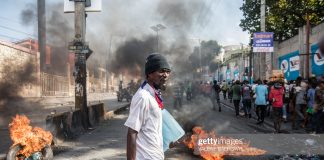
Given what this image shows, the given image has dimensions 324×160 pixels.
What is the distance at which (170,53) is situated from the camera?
32.8 meters

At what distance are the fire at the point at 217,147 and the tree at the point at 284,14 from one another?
728 inches

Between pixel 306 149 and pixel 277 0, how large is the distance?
64.8 feet

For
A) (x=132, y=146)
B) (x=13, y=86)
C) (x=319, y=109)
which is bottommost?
(x=319, y=109)

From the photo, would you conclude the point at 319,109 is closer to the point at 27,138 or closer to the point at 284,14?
the point at 27,138

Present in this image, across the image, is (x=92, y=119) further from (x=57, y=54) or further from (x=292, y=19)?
(x=57, y=54)

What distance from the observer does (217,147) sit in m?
6.80

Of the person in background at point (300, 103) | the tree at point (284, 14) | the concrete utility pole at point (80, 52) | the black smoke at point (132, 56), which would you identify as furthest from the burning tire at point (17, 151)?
the black smoke at point (132, 56)

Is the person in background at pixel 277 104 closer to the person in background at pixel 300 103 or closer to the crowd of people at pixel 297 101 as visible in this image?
the crowd of people at pixel 297 101

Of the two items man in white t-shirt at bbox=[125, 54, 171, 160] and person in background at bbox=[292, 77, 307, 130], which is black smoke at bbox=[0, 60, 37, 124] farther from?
man in white t-shirt at bbox=[125, 54, 171, 160]

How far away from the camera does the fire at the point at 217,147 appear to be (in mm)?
6770

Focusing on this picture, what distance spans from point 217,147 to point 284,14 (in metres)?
20.2

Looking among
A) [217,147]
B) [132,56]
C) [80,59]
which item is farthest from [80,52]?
[132,56]

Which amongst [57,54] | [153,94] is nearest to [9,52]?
[57,54]

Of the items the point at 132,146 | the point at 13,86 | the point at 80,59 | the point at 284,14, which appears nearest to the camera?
the point at 132,146
